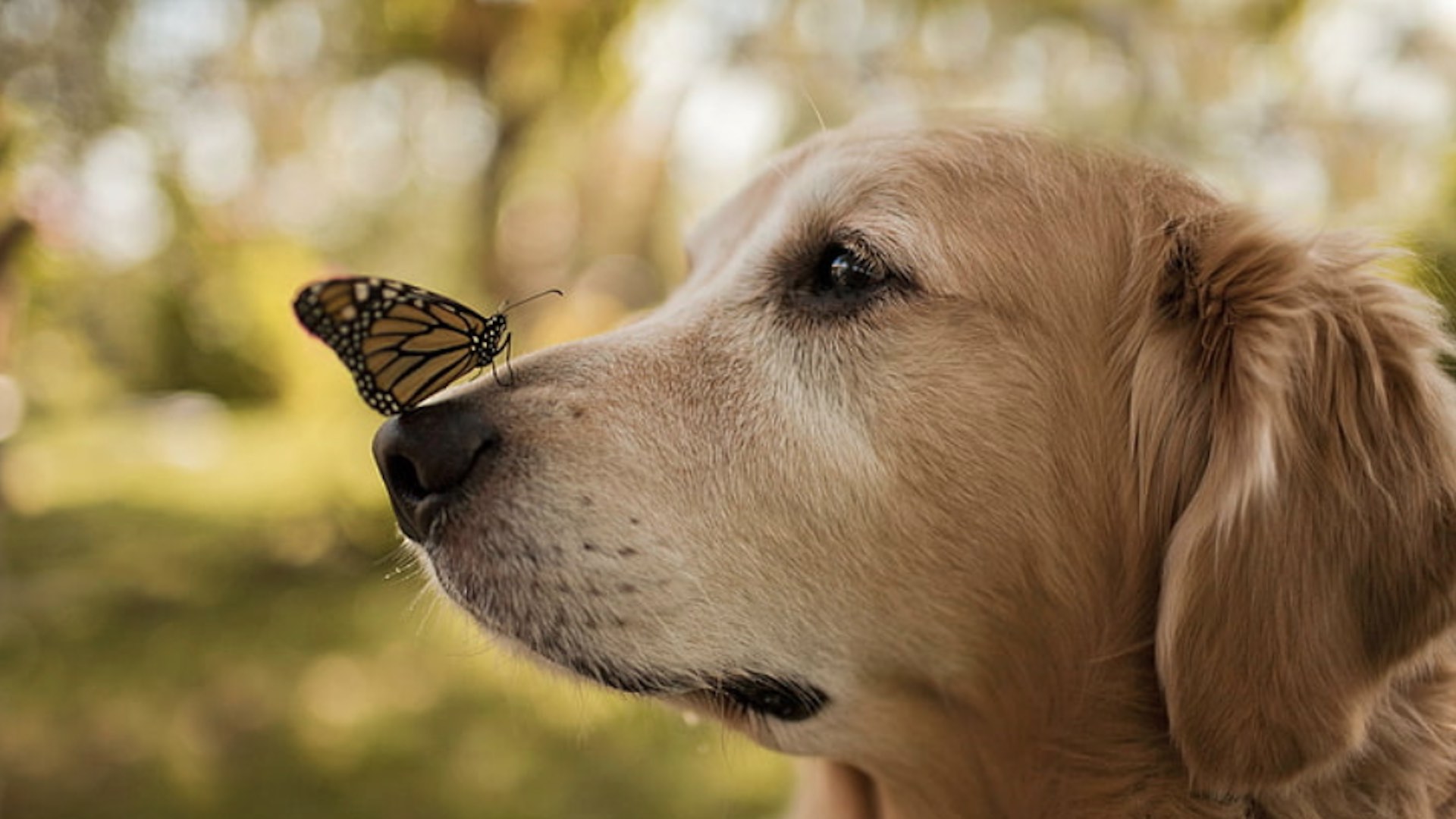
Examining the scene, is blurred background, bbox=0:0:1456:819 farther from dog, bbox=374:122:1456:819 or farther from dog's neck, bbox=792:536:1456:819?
dog's neck, bbox=792:536:1456:819

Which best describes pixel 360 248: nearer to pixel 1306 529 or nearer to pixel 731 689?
pixel 731 689

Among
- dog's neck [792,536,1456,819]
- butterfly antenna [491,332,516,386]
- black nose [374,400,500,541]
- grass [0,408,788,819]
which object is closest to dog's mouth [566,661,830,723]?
dog's neck [792,536,1456,819]

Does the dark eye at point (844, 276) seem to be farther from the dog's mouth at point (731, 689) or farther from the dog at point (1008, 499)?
the dog's mouth at point (731, 689)

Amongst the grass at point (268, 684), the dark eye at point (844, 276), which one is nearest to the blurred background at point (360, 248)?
the grass at point (268, 684)

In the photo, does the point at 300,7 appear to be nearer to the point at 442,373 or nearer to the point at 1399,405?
the point at 442,373

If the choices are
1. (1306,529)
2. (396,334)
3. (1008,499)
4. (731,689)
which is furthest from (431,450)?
(1306,529)
